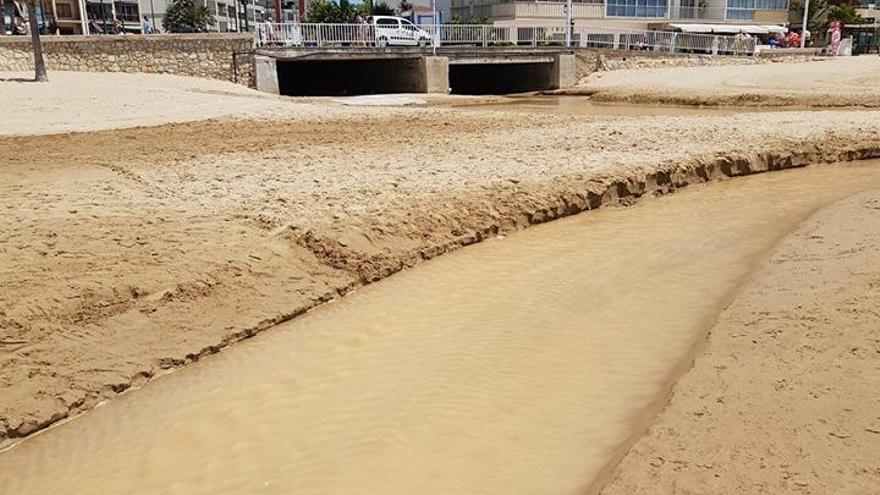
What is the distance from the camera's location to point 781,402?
163 inches

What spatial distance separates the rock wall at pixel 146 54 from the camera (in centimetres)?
2523

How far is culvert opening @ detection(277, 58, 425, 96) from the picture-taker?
34.1 meters

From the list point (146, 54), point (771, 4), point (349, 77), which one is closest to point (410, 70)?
point (349, 77)

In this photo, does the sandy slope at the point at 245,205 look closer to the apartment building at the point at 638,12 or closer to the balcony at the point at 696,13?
the apartment building at the point at 638,12

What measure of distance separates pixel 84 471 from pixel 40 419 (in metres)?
0.64

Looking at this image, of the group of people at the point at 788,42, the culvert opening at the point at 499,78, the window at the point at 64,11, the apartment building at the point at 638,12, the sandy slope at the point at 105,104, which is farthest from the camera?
the window at the point at 64,11

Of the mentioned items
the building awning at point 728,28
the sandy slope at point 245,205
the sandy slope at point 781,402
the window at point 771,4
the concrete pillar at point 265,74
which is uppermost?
the window at point 771,4

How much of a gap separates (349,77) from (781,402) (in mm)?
35487

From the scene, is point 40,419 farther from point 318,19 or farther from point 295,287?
point 318,19

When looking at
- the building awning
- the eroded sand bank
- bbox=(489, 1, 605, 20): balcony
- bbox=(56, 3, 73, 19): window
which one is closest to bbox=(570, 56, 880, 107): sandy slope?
the eroded sand bank

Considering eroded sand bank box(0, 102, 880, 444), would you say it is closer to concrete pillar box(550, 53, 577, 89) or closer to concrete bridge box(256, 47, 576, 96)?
concrete bridge box(256, 47, 576, 96)

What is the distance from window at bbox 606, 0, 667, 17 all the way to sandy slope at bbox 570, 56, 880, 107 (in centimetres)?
1815

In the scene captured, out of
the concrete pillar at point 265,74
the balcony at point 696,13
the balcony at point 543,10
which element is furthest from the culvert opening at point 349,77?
the balcony at point 696,13

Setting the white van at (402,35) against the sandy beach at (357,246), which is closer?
the sandy beach at (357,246)
